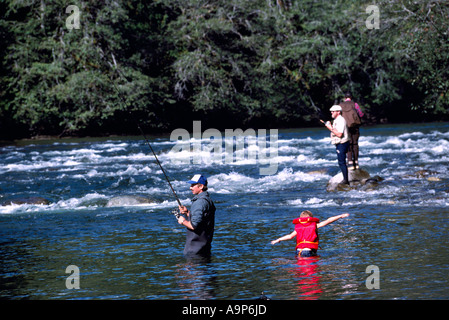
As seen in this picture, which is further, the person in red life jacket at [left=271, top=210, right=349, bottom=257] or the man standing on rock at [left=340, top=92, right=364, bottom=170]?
the man standing on rock at [left=340, top=92, right=364, bottom=170]

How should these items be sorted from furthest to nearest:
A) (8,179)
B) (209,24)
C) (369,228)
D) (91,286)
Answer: (209,24) → (8,179) → (369,228) → (91,286)

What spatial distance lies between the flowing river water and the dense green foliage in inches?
490

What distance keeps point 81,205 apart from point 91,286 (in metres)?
6.56

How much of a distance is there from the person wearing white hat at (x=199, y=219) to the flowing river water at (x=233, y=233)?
23 centimetres

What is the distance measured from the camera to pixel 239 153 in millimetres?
23938

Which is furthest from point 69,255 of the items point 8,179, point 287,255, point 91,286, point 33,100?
point 33,100

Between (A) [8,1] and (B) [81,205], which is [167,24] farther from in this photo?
(B) [81,205]

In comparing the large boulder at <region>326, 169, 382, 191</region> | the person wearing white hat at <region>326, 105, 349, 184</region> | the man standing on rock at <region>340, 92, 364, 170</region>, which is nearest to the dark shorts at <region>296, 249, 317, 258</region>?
the person wearing white hat at <region>326, 105, 349, 184</region>

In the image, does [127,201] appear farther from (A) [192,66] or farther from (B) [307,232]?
(A) [192,66]

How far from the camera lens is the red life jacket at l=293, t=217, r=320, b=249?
8443 mm

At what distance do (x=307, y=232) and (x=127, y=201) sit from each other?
6.01m

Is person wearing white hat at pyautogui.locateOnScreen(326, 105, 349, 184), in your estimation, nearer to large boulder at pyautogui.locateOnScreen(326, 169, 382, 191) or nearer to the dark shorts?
large boulder at pyautogui.locateOnScreen(326, 169, 382, 191)

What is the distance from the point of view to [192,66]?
114 feet

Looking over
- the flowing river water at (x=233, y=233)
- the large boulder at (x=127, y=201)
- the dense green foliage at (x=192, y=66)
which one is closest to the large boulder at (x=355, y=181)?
the flowing river water at (x=233, y=233)
